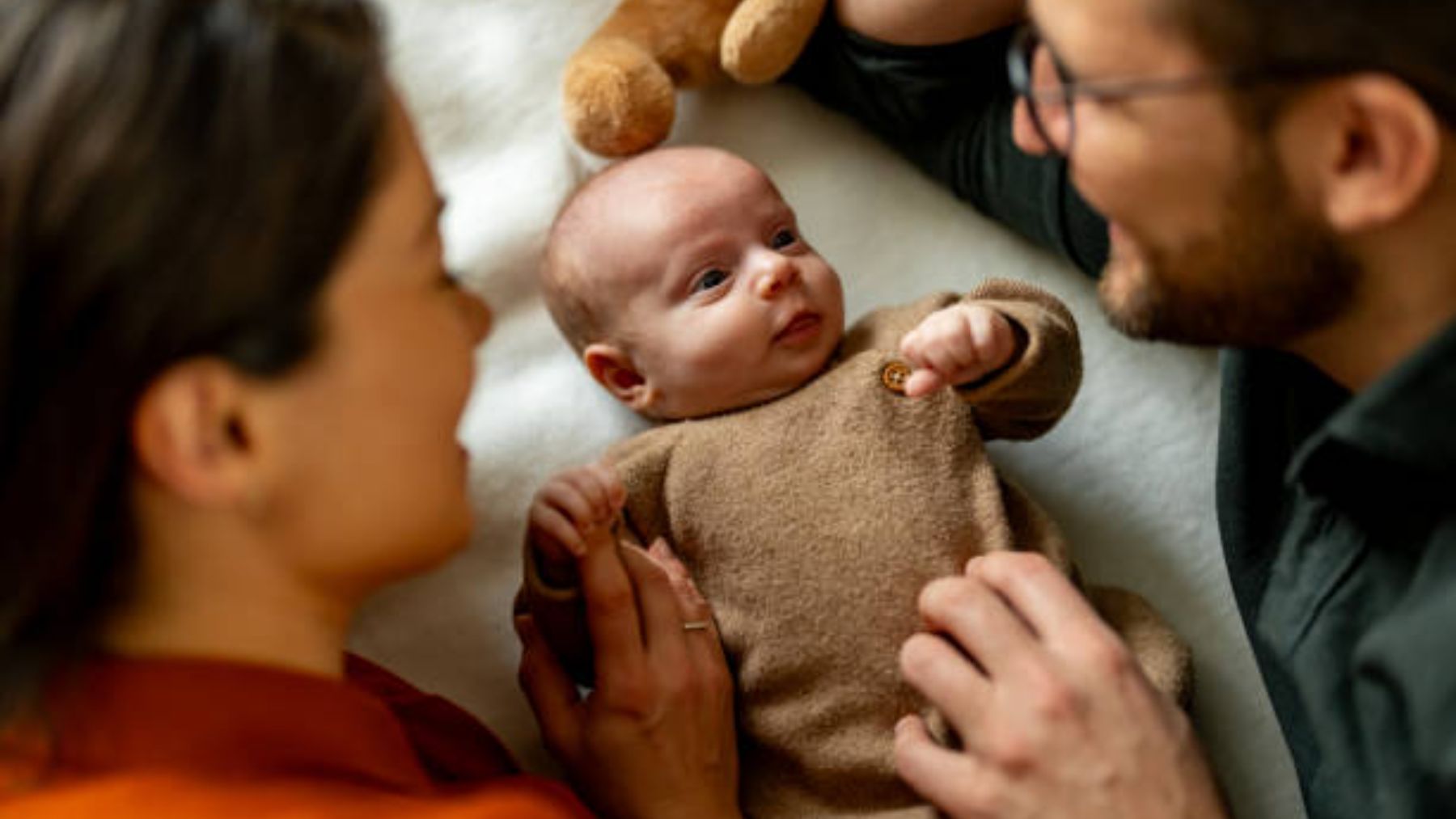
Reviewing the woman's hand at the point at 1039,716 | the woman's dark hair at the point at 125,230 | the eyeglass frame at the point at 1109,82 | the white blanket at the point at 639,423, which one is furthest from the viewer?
the white blanket at the point at 639,423

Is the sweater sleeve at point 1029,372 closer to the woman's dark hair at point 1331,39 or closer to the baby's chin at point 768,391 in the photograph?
the baby's chin at point 768,391

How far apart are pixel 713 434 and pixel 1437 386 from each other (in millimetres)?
599

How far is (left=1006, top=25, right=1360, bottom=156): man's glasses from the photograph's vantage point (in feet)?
2.73

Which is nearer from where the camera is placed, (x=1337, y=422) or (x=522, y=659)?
(x=1337, y=422)

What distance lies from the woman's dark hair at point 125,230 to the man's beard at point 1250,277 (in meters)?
0.54

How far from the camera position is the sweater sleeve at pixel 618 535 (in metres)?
1.14

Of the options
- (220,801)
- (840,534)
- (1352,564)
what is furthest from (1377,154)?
(220,801)

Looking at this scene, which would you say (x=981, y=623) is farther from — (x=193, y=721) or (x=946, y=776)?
(x=193, y=721)

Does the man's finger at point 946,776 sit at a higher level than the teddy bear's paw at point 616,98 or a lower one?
lower

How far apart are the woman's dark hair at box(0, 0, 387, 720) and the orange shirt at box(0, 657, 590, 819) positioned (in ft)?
0.12

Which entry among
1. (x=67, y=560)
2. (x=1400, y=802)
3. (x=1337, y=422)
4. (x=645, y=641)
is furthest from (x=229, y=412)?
(x=1400, y=802)

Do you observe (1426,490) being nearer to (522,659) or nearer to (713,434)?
(713,434)

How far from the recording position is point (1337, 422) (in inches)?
35.1

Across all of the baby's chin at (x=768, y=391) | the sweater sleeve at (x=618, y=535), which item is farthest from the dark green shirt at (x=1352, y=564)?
the sweater sleeve at (x=618, y=535)
